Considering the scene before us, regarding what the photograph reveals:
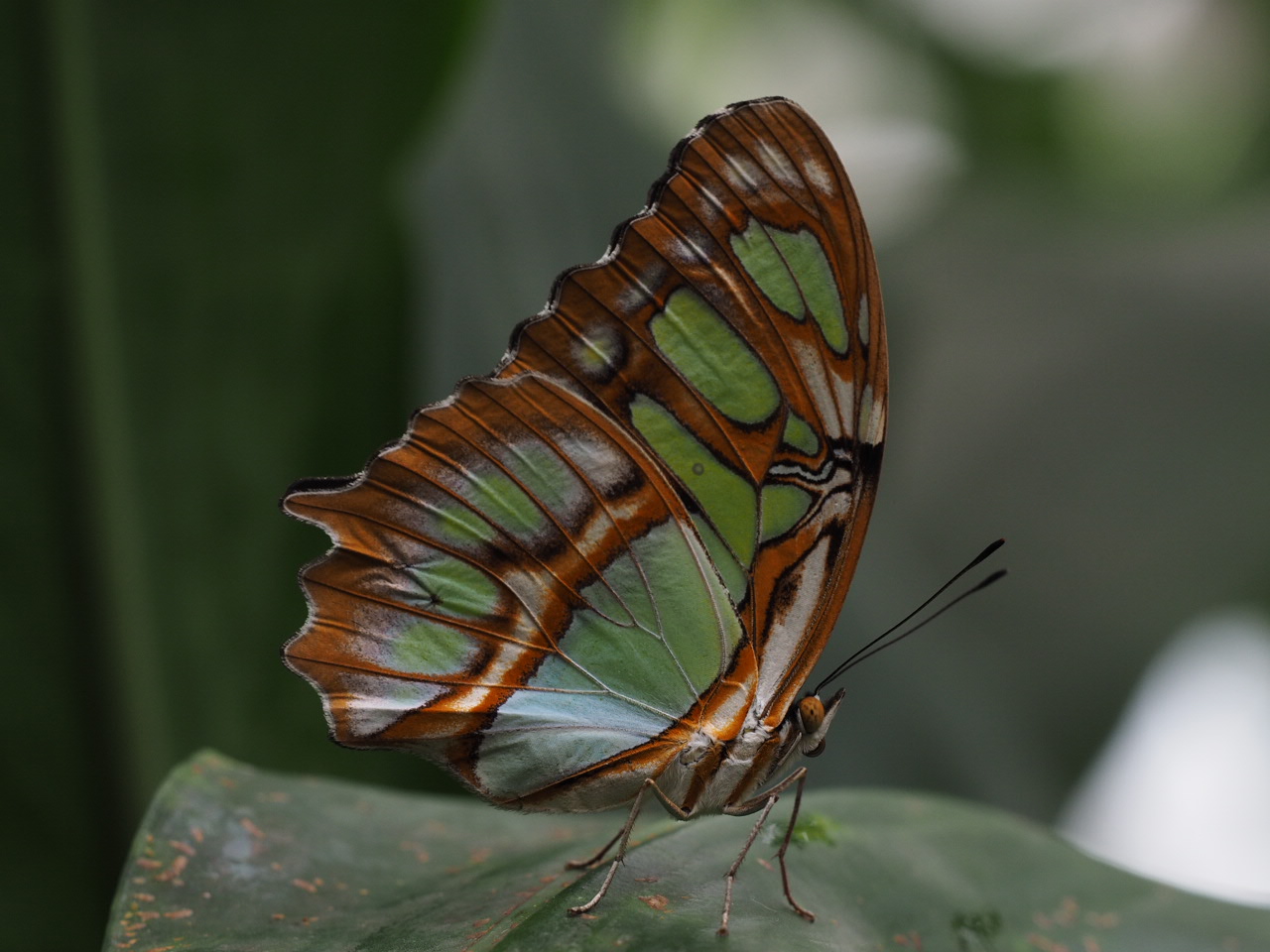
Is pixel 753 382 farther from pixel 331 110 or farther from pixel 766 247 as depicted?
pixel 331 110

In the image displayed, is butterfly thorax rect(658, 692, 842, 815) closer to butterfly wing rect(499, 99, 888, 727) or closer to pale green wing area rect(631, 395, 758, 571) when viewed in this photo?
butterfly wing rect(499, 99, 888, 727)

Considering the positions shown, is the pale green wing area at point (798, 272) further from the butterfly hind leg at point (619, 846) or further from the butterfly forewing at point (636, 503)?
the butterfly hind leg at point (619, 846)

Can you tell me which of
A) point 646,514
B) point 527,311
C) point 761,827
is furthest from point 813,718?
point 527,311

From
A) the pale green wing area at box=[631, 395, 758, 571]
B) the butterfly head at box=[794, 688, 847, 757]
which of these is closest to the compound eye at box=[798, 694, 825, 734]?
the butterfly head at box=[794, 688, 847, 757]

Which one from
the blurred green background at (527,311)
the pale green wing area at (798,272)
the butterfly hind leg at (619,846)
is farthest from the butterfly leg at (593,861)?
the blurred green background at (527,311)

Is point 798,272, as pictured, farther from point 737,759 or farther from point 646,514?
point 737,759

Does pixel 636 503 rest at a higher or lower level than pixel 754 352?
lower
